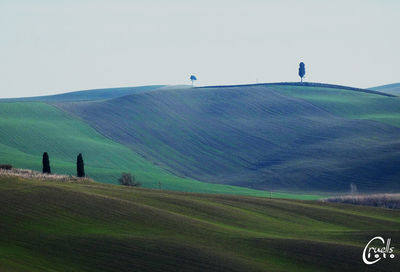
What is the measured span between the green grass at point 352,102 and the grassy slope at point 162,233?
4854 centimetres

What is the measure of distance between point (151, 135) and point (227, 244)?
2088 inches

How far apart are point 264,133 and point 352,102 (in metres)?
17.9

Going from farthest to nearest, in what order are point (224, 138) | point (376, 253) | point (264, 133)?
point (264, 133) < point (224, 138) < point (376, 253)

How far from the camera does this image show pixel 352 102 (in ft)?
318

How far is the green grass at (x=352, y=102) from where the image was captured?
88.7m

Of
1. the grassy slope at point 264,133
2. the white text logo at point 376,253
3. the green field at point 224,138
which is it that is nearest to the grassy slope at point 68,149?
the green field at point 224,138

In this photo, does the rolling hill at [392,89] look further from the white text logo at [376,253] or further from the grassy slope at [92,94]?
the white text logo at [376,253]

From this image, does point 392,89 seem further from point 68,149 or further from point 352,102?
point 68,149

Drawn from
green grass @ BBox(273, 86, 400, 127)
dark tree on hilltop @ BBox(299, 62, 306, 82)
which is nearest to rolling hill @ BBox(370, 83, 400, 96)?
dark tree on hilltop @ BBox(299, 62, 306, 82)

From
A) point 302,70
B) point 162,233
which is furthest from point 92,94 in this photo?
point 162,233

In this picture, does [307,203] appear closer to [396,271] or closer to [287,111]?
[396,271]

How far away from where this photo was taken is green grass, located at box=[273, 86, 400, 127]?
88.7m

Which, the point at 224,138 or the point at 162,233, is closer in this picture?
the point at 162,233

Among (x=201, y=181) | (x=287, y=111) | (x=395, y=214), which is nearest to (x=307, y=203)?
(x=395, y=214)
